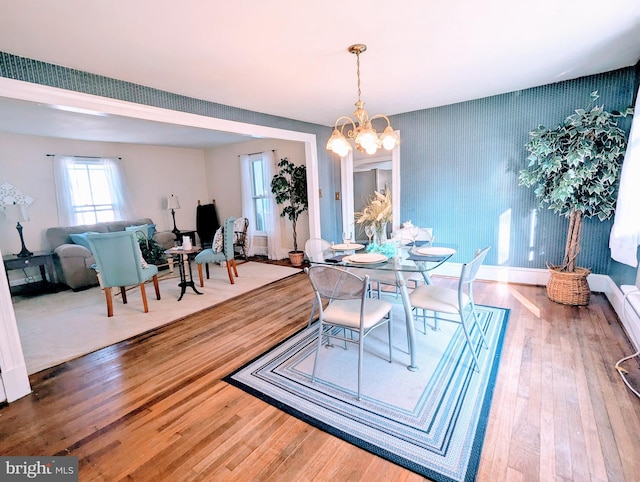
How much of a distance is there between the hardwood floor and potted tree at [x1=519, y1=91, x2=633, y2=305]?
521mm

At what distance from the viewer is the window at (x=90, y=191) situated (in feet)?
17.3

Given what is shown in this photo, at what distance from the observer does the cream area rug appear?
279 cm

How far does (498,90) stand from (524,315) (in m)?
2.57

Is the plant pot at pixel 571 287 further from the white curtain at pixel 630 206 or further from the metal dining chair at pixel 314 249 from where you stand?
the metal dining chair at pixel 314 249

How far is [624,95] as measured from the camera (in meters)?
3.15

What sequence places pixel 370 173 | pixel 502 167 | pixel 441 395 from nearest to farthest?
pixel 441 395 < pixel 502 167 < pixel 370 173

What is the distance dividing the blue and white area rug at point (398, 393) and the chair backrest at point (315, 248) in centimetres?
72

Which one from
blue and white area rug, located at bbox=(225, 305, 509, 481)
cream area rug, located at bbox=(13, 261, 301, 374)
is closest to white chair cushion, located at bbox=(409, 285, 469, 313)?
blue and white area rug, located at bbox=(225, 305, 509, 481)

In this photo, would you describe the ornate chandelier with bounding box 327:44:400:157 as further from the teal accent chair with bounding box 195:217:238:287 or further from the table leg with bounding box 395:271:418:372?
the teal accent chair with bounding box 195:217:238:287

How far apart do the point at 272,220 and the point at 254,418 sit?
4561 millimetres

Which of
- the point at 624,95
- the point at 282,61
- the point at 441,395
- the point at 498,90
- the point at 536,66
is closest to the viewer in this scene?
the point at 441,395

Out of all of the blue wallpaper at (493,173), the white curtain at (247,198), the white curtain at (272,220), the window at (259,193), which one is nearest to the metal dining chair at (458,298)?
the blue wallpaper at (493,173)

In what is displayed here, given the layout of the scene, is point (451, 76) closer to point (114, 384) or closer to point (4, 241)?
point (114, 384)

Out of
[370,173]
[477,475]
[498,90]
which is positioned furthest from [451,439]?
[370,173]
